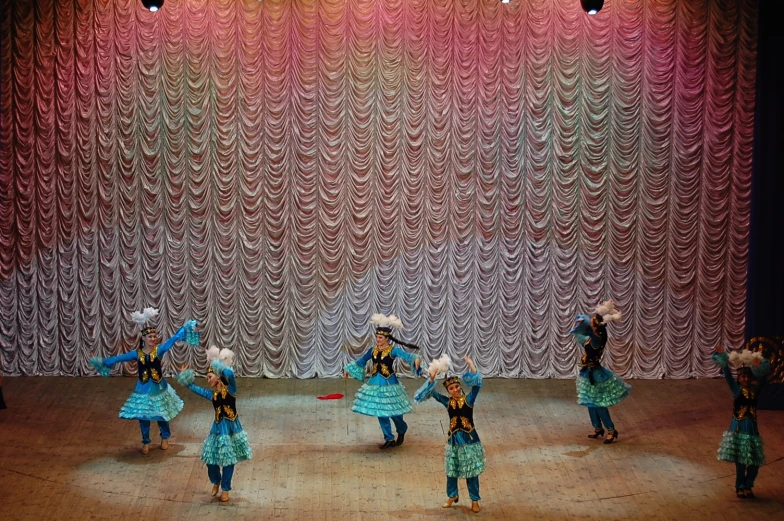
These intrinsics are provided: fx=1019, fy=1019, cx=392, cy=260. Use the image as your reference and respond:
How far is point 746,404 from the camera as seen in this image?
30.8 ft

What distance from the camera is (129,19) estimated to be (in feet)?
42.9

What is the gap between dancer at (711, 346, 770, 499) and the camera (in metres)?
9.30

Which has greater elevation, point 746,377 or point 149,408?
point 746,377

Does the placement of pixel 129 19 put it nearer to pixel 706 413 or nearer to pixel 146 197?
pixel 146 197

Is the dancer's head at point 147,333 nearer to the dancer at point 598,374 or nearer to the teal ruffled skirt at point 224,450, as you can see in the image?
the teal ruffled skirt at point 224,450

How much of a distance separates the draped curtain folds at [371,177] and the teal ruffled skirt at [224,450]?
423 centimetres

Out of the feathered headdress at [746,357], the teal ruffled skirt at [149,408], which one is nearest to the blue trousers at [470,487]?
the feathered headdress at [746,357]

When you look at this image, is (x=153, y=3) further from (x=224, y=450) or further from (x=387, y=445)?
(x=387, y=445)

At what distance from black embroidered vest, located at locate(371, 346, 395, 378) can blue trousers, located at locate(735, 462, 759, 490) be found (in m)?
3.55

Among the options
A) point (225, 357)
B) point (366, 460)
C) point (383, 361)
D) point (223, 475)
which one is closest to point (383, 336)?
point (383, 361)

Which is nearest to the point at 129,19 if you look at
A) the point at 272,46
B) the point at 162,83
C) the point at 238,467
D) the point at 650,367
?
the point at 162,83

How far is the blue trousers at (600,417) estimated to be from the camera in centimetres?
1095

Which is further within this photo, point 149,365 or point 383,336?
point 383,336

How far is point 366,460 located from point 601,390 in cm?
262
